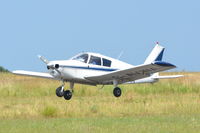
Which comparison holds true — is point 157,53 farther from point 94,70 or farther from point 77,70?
point 77,70

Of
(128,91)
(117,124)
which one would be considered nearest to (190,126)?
(117,124)

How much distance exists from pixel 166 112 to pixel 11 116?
20.4 ft

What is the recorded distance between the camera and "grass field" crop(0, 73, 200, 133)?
52.7 ft

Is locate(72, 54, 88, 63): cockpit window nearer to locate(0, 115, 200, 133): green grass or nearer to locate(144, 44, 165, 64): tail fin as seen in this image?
locate(144, 44, 165, 64): tail fin

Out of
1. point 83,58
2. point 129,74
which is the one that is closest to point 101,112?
point 83,58

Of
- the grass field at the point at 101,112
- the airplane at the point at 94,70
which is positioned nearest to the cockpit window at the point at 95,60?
the airplane at the point at 94,70

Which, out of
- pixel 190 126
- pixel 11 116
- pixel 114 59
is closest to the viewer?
pixel 190 126

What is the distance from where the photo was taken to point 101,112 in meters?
23.1

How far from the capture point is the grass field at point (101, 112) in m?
16.1

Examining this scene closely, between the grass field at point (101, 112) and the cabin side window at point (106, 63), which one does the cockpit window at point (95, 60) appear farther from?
the grass field at point (101, 112)

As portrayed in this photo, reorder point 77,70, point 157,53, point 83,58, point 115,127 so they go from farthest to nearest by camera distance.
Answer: point 157,53, point 83,58, point 77,70, point 115,127

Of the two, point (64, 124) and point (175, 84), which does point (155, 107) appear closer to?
point (64, 124)

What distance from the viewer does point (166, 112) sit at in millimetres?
23359

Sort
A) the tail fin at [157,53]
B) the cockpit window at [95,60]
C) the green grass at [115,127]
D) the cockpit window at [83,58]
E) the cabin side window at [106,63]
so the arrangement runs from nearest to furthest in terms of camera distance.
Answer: the green grass at [115,127], the cockpit window at [83,58], the cockpit window at [95,60], the cabin side window at [106,63], the tail fin at [157,53]
